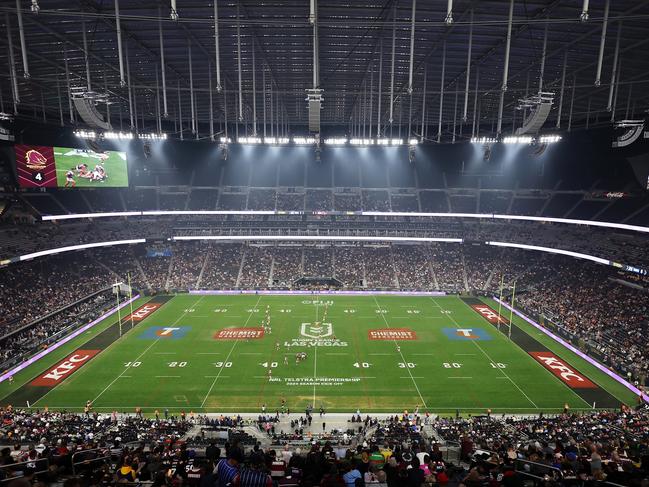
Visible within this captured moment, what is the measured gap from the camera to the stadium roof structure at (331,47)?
1742 centimetres

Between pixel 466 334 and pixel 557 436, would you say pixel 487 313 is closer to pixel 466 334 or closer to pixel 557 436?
pixel 466 334

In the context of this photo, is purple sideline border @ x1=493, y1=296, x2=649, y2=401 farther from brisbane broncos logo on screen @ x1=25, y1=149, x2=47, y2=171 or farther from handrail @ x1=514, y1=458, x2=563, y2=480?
brisbane broncos logo on screen @ x1=25, y1=149, x2=47, y2=171

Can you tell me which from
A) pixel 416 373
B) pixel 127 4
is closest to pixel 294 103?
pixel 127 4

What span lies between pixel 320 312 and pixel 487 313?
19412 mm

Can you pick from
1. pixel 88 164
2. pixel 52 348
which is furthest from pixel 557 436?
pixel 88 164

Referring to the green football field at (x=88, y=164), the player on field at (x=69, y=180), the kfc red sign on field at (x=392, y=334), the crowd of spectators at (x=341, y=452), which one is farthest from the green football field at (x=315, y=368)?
the green football field at (x=88, y=164)

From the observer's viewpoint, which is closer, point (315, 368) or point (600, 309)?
point (315, 368)

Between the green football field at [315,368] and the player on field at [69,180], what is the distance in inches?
645

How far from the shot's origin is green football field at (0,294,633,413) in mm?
26406

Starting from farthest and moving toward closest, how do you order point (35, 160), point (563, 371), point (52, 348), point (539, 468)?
point (35, 160)
point (52, 348)
point (563, 371)
point (539, 468)

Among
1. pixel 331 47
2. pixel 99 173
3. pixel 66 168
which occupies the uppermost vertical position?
pixel 331 47

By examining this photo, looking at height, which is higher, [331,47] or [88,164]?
[331,47]

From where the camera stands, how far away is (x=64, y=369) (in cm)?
3073

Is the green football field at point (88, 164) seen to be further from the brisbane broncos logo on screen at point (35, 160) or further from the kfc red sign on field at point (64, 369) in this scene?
the kfc red sign on field at point (64, 369)
